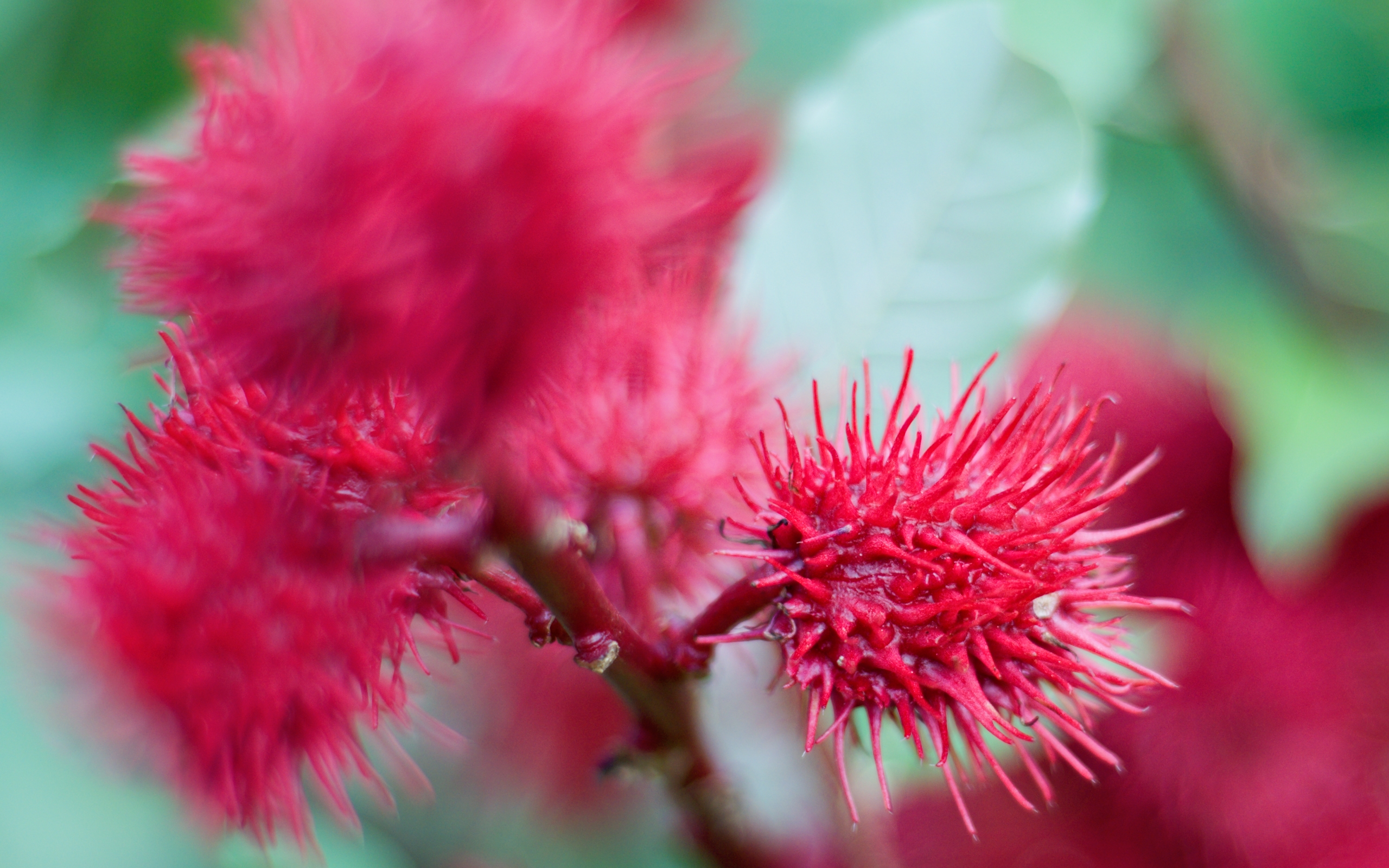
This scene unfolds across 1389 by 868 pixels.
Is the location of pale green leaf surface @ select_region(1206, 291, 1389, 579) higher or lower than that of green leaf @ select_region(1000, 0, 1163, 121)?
lower

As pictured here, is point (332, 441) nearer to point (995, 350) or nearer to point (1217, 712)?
point (995, 350)

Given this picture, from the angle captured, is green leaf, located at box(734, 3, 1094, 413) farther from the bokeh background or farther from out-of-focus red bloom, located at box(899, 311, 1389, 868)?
out-of-focus red bloom, located at box(899, 311, 1389, 868)

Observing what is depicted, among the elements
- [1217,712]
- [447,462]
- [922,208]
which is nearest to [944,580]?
[447,462]

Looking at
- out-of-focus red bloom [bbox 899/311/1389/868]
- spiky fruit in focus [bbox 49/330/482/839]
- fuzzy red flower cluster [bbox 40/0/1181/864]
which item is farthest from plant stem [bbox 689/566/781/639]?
out-of-focus red bloom [bbox 899/311/1389/868]

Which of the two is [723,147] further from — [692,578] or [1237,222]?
[1237,222]

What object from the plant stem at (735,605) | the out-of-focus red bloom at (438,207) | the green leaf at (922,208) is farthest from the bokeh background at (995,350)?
the out-of-focus red bloom at (438,207)

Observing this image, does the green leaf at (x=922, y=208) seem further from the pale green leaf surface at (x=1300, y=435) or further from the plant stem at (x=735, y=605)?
the plant stem at (x=735, y=605)

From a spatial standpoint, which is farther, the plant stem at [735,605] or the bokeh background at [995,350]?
the bokeh background at [995,350]

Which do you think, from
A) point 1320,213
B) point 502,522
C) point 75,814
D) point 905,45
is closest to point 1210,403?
point 1320,213
